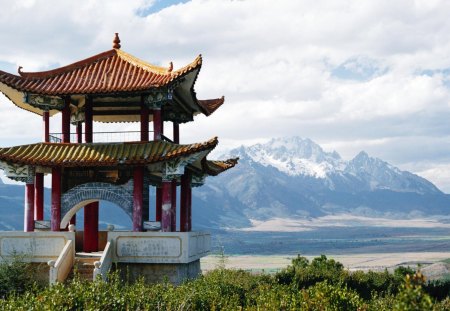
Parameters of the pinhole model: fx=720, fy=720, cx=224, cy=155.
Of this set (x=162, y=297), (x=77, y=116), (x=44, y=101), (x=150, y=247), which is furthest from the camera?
(x=77, y=116)

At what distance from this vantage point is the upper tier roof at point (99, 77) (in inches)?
1115

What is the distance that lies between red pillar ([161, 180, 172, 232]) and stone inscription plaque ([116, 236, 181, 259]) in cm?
120

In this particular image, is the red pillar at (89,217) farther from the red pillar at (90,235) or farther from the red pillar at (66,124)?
the red pillar at (66,124)

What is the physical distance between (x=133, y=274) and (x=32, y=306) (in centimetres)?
830

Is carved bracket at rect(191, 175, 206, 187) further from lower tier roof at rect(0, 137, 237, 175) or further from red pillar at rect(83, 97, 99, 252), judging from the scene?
lower tier roof at rect(0, 137, 237, 175)

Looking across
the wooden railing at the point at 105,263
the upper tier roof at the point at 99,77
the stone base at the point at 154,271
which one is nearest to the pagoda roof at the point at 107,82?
the upper tier roof at the point at 99,77

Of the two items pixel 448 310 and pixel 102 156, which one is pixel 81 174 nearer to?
pixel 102 156

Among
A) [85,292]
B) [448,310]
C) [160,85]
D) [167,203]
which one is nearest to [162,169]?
[167,203]

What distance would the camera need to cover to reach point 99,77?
29641mm

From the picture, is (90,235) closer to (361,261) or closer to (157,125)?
(157,125)

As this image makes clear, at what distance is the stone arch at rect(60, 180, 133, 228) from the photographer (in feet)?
91.6

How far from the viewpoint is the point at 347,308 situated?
19.7 meters

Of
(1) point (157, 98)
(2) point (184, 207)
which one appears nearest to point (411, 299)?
(1) point (157, 98)

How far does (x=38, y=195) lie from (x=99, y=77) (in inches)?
213
